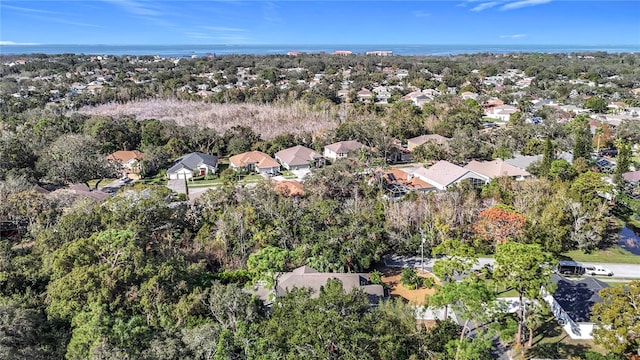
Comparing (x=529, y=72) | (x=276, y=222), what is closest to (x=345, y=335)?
(x=276, y=222)

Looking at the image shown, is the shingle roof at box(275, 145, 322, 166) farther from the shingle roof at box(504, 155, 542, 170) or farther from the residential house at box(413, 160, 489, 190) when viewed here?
the shingle roof at box(504, 155, 542, 170)

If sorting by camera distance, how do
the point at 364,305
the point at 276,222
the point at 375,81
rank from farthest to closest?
the point at 375,81 → the point at 276,222 → the point at 364,305

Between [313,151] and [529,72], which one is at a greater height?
[529,72]

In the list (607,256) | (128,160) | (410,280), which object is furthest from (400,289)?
(128,160)

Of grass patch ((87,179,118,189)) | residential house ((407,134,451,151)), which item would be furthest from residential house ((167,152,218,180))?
residential house ((407,134,451,151))

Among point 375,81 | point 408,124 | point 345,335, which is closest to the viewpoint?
point 345,335

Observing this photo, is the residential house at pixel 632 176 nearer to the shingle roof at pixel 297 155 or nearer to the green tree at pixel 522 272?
the green tree at pixel 522 272

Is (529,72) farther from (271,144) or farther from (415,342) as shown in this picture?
(415,342)
